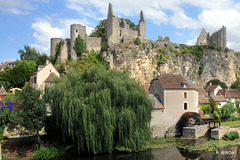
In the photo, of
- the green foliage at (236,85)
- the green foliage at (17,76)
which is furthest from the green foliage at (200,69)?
the green foliage at (17,76)

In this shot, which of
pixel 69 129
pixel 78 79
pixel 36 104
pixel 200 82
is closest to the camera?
pixel 69 129

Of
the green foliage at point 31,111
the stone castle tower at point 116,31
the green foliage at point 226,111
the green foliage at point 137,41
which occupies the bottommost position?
the green foliage at point 226,111

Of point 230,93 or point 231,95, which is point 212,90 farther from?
point 231,95

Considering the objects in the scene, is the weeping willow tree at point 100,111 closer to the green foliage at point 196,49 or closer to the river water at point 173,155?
the river water at point 173,155

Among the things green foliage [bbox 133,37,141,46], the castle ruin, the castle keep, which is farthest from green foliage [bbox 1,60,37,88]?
the castle keep

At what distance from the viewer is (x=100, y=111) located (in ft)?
51.2

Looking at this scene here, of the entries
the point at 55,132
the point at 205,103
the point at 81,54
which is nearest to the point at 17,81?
the point at 81,54

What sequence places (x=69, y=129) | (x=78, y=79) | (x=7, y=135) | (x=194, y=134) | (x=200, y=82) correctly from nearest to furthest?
1. (x=69, y=129)
2. (x=78, y=79)
3. (x=7, y=135)
4. (x=194, y=134)
5. (x=200, y=82)

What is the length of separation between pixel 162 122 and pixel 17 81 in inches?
1005

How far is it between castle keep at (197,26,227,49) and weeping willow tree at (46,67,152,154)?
5232 cm

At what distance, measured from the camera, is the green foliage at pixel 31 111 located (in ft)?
52.6

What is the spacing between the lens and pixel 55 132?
18.1 m

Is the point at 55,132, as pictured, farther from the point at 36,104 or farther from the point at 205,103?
the point at 205,103

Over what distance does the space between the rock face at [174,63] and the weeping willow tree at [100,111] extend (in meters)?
14.4
